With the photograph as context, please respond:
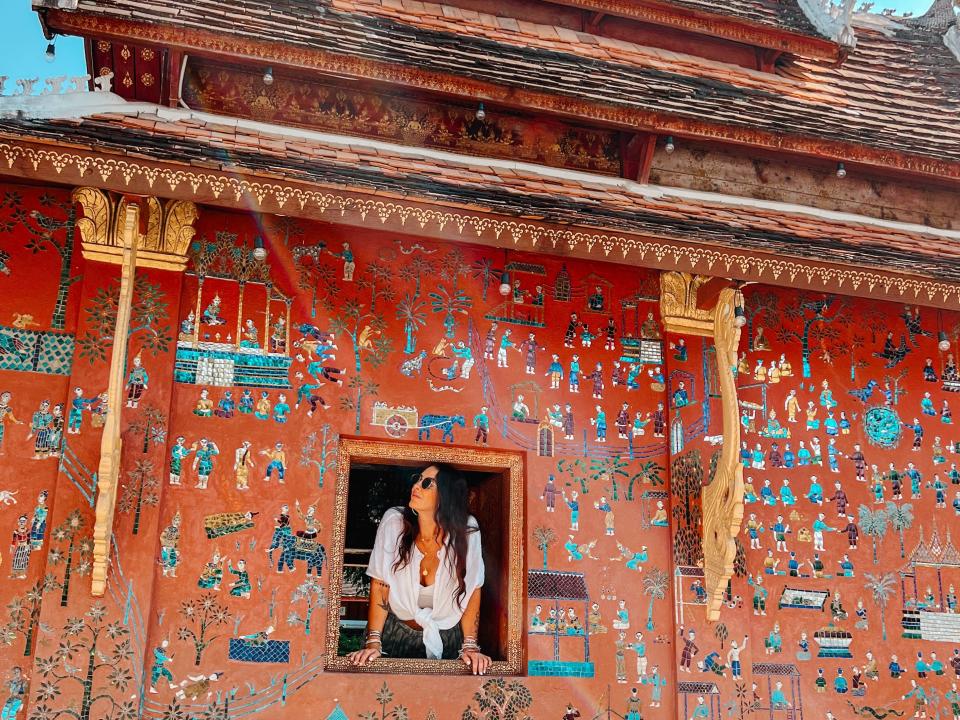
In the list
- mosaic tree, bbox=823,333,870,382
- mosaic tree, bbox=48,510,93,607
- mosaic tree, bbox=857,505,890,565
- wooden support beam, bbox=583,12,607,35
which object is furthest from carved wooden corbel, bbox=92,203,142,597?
mosaic tree, bbox=857,505,890,565

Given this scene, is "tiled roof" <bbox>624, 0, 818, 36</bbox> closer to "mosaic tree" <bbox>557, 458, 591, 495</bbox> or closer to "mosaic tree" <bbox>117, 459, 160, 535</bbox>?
"mosaic tree" <bbox>557, 458, 591, 495</bbox>

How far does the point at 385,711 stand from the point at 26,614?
2.03 metres

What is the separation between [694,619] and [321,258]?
130 inches

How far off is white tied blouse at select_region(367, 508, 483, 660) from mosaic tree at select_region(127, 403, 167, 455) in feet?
5.70

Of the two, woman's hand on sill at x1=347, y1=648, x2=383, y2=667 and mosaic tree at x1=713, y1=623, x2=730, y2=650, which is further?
mosaic tree at x1=713, y1=623, x2=730, y2=650

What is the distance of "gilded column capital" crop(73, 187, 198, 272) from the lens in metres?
6.20

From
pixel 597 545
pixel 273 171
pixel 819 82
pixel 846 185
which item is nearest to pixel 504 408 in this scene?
pixel 597 545

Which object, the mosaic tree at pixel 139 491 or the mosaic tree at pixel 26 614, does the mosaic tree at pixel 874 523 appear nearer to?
the mosaic tree at pixel 139 491

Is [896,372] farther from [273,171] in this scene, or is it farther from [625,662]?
[273,171]

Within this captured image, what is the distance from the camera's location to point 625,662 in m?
6.73

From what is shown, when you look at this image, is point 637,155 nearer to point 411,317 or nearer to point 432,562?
point 411,317

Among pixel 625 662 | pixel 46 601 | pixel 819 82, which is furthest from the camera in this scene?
pixel 819 82

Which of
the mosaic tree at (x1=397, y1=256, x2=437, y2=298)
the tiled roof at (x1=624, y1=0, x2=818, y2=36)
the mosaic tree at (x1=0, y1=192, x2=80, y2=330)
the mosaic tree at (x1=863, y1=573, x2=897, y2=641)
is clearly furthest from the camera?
the tiled roof at (x1=624, y1=0, x2=818, y2=36)

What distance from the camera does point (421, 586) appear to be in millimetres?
7246
